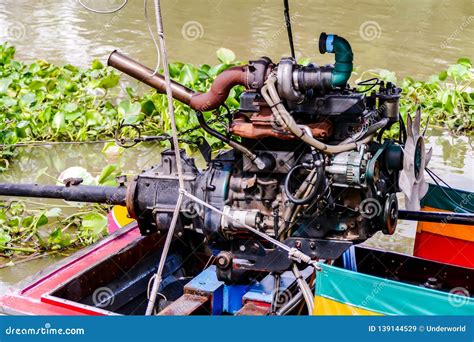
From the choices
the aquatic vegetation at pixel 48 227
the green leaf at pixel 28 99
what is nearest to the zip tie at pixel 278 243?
the aquatic vegetation at pixel 48 227

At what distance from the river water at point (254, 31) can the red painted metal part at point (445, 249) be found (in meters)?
2.63

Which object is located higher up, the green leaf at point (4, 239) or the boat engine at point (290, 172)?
the boat engine at point (290, 172)

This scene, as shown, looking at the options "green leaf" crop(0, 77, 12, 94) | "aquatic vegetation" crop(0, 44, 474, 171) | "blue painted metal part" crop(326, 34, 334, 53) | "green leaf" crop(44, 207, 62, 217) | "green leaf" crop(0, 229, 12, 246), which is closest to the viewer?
"blue painted metal part" crop(326, 34, 334, 53)

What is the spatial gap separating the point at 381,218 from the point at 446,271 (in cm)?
60

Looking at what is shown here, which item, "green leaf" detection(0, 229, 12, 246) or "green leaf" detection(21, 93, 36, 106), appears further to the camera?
"green leaf" detection(21, 93, 36, 106)

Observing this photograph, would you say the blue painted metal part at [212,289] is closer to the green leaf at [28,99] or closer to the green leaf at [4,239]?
the green leaf at [4,239]

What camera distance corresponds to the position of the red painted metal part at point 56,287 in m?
2.80

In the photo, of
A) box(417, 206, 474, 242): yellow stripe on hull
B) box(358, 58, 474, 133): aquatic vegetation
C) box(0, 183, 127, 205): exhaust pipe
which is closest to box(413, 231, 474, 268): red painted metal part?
box(417, 206, 474, 242): yellow stripe on hull

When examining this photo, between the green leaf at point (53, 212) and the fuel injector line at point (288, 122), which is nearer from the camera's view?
the fuel injector line at point (288, 122)

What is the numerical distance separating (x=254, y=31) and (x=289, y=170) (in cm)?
698

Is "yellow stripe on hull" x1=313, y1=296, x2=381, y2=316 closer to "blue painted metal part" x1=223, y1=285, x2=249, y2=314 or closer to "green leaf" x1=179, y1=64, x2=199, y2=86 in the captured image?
"blue painted metal part" x1=223, y1=285, x2=249, y2=314

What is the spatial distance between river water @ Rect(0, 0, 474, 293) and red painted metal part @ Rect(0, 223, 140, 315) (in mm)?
2770

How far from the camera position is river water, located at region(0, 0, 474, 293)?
847 cm

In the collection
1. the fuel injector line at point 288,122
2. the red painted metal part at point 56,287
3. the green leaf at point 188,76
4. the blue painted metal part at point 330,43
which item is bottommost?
the red painted metal part at point 56,287
